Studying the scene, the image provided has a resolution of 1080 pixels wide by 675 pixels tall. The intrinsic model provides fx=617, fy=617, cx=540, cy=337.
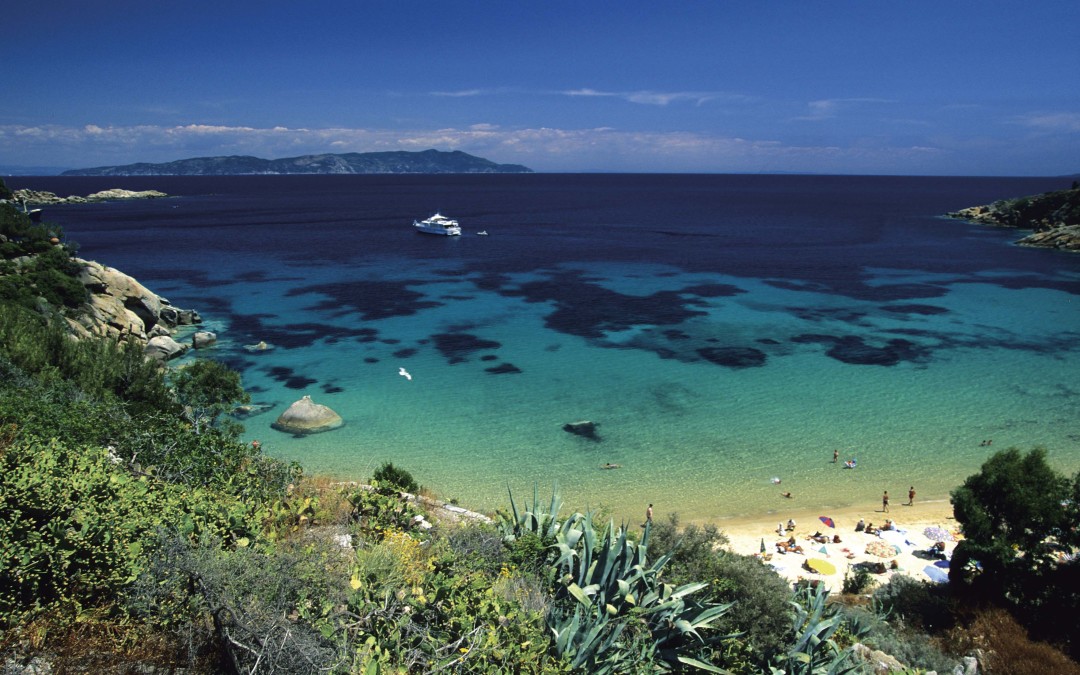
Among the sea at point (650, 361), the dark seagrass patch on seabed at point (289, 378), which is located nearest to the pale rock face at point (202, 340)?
the sea at point (650, 361)

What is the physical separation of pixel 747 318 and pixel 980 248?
2154 inches

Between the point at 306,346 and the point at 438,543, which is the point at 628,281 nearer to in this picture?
the point at 306,346

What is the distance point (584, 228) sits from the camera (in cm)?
10450

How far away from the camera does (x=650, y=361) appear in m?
36.2

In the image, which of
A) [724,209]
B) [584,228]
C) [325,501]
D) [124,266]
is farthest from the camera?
[724,209]

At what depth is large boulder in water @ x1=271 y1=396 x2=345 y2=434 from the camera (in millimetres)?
26734

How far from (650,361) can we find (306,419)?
19.2 m

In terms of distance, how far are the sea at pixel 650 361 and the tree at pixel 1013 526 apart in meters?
6.74

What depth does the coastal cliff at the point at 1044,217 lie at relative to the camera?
79.2 m

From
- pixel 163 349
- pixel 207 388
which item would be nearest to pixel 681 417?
pixel 207 388

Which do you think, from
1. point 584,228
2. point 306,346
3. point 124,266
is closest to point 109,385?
point 306,346

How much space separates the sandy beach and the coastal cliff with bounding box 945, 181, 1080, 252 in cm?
7794

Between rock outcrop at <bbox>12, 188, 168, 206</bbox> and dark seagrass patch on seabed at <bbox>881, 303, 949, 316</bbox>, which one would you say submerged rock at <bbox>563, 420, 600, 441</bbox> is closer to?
dark seagrass patch on seabed at <bbox>881, 303, 949, 316</bbox>

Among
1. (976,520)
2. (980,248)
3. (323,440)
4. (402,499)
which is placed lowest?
(323,440)
